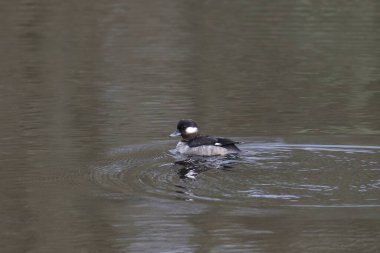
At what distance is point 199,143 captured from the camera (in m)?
12.9

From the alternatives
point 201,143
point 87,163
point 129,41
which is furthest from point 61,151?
point 129,41

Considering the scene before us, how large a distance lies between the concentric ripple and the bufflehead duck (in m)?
0.16

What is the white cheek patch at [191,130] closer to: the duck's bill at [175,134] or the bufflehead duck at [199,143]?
the bufflehead duck at [199,143]

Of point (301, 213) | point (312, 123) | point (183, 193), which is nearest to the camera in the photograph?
point (301, 213)

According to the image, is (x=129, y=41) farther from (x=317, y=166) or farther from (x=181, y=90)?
(x=317, y=166)

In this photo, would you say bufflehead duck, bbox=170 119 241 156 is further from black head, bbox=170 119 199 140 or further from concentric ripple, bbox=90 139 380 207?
concentric ripple, bbox=90 139 380 207

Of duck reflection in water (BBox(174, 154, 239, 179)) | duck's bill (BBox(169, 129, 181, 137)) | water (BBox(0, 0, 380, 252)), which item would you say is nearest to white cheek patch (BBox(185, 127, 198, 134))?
duck's bill (BBox(169, 129, 181, 137))

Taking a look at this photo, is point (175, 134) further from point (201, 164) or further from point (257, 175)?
point (257, 175)

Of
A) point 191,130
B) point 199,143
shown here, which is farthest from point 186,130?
point 199,143

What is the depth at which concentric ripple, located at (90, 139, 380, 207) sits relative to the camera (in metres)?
10.1

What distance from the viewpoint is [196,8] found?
93.2 ft

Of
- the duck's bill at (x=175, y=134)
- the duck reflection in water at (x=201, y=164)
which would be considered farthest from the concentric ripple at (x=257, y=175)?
the duck's bill at (x=175, y=134)

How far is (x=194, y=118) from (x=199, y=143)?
2.36 metres

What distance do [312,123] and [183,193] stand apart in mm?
4660
